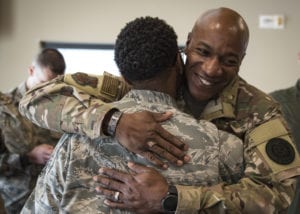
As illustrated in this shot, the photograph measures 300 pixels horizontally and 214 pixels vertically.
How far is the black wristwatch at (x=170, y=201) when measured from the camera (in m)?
0.96

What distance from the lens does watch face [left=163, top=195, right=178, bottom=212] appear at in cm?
96

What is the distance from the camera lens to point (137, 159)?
987 millimetres

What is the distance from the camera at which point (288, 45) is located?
130 inches

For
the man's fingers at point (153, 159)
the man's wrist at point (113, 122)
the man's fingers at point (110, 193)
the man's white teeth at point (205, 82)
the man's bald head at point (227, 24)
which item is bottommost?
the man's fingers at point (110, 193)

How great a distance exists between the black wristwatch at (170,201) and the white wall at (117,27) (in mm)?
2510

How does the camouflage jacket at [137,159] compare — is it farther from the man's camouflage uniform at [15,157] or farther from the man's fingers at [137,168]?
the man's camouflage uniform at [15,157]

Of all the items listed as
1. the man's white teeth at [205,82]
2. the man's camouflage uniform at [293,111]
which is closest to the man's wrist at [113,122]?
the man's white teeth at [205,82]

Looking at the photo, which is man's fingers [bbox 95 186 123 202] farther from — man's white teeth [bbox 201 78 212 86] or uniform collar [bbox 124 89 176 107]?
man's white teeth [bbox 201 78 212 86]

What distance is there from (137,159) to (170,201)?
0.41 feet

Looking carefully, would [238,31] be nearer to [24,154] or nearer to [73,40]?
[24,154]

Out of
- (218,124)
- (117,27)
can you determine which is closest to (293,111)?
(218,124)

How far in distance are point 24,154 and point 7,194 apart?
0.25m

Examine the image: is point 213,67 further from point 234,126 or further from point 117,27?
point 117,27

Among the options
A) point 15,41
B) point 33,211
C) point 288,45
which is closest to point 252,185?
point 33,211
